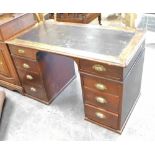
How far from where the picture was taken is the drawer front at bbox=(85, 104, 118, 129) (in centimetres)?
154

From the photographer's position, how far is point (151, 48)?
2705 mm

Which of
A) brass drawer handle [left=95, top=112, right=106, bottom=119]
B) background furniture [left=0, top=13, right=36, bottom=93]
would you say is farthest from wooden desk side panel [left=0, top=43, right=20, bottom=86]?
brass drawer handle [left=95, top=112, right=106, bottom=119]

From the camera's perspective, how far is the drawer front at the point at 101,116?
1539 millimetres

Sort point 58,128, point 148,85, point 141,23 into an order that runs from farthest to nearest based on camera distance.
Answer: point 141,23, point 148,85, point 58,128

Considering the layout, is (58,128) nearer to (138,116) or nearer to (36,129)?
(36,129)

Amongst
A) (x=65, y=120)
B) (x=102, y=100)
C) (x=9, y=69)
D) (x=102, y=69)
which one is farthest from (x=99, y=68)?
(x=9, y=69)

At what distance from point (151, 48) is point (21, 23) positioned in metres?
1.76

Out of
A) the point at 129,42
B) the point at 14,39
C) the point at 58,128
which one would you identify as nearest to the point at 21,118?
the point at 58,128

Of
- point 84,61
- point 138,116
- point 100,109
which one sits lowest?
point 138,116

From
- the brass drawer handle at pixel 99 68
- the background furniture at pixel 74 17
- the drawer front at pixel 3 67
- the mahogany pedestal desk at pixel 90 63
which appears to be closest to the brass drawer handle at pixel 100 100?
the mahogany pedestal desk at pixel 90 63

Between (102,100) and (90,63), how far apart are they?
320 mm

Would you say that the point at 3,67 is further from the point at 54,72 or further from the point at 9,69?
the point at 54,72

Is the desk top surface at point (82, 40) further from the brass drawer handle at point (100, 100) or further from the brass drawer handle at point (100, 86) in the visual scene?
the brass drawer handle at point (100, 100)

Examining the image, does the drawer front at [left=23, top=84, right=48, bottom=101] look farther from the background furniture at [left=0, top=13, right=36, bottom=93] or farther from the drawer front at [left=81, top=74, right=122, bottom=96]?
the drawer front at [left=81, top=74, right=122, bottom=96]
